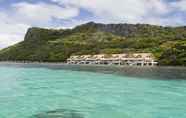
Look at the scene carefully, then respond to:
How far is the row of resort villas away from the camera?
12646cm

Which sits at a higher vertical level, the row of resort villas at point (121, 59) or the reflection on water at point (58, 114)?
the row of resort villas at point (121, 59)

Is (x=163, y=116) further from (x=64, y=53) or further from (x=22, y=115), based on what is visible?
(x=64, y=53)

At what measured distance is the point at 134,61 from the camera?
5212 inches

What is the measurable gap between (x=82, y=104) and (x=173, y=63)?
94.8m

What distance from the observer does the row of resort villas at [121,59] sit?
126456mm

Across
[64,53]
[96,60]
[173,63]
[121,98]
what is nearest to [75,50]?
[64,53]

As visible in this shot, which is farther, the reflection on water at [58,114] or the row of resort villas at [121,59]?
the row of resort villas at [121,59]

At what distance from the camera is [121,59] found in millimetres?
137875

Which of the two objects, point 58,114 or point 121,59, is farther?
point 121,59

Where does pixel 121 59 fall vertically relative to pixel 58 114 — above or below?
above

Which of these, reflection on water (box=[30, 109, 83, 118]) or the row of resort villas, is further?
the row of resort villas

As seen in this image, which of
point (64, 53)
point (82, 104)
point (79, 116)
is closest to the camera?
point (79, 116)

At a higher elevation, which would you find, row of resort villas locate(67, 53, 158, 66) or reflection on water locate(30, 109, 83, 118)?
row of resort villas locate(67, 53, 158, 66)

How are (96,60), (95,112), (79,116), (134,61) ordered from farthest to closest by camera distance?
(96,60) < (134,61) < (95,112) < (79,116)
